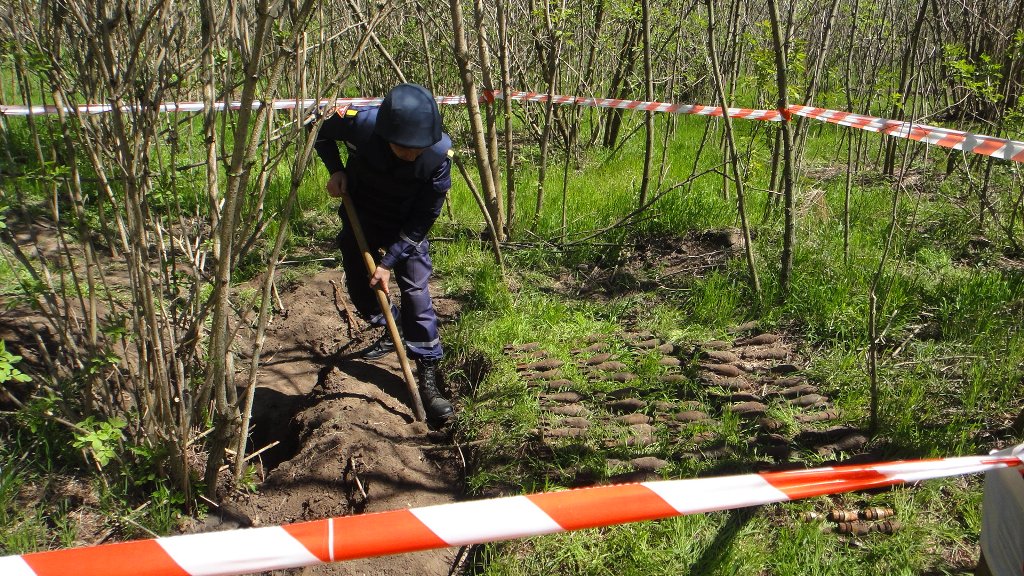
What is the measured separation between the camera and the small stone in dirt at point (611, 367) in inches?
145

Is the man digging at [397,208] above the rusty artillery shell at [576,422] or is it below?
above

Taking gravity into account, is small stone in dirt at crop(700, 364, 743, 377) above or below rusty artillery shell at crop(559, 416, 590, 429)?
above

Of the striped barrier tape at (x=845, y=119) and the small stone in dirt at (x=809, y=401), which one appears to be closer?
the striped barrier tape at (x=845, y=119)

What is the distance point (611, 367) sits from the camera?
3680mm

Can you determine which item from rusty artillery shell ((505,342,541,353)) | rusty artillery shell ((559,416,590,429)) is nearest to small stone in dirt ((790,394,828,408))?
rusty artillery shell ((559,416,590,429))

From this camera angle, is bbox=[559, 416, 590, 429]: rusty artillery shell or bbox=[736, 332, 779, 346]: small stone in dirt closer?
bbox=[559, 416, 590, 429]: rusty artillery shell

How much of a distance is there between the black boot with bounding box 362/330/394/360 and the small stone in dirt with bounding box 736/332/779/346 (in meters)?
2.04

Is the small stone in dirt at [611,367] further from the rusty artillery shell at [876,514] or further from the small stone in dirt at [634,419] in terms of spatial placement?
the rusty artillery shell at [876,514]

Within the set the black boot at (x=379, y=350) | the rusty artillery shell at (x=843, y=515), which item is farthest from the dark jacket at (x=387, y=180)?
the rusty artillery shell at (x=843, y=515)

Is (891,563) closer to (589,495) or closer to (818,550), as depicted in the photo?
(818,550)

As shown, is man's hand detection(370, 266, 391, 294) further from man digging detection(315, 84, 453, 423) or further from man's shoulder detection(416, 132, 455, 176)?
man's shoulder detection(416, 132, 455, 176)

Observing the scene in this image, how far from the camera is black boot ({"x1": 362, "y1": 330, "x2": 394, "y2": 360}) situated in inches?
166

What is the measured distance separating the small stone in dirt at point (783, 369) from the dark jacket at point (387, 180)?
1.87 meters

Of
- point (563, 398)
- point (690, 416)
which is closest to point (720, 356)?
point (690, 416)
